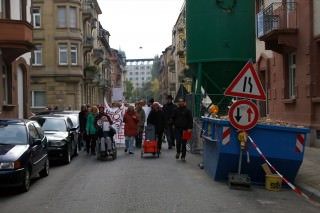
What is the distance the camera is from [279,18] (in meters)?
19.5

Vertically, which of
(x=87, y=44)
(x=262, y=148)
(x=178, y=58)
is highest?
(x=178, y=58)

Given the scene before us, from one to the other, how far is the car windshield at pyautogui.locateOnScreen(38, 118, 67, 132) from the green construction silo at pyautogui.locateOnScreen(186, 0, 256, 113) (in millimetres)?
4599

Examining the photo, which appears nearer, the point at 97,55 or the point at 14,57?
the point at 14,57

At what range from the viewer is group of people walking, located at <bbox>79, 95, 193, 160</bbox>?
14691mm

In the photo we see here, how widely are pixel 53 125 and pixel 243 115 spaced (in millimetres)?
8246

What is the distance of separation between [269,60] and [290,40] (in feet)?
13.8

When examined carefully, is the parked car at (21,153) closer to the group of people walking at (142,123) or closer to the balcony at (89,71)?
the group of people walking at (142,123)

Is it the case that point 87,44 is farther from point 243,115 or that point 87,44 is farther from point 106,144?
point 243,115

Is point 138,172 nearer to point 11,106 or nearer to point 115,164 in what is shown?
point 115,164

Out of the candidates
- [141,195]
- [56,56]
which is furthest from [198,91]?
[56,56]

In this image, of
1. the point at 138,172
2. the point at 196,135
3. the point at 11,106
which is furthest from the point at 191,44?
the point at 11,106

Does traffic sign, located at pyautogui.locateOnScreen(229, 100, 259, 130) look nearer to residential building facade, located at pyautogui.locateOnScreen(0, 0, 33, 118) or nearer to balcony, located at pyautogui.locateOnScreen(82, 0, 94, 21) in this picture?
residential building facade, located at pyautogui.locateOnScreen(0, 0, 33, 118)

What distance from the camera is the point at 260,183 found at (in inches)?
416

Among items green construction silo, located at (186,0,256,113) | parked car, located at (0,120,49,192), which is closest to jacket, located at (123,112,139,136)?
green construction silo, located at (186,0,256,113)
